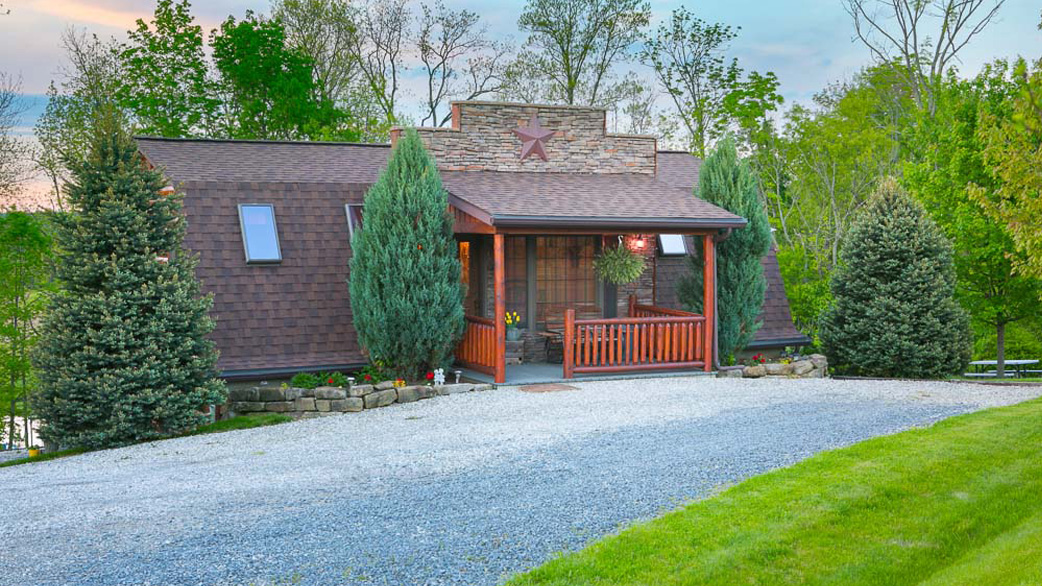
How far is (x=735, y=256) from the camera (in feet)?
48.0

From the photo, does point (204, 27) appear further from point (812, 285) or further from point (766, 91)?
point (812, 285)

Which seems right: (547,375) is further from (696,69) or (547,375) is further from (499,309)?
(696,69)

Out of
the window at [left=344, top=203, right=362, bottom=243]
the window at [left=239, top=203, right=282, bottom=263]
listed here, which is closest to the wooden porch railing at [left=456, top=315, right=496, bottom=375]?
the window at [left=344, top=203, right=362, bottom=243]

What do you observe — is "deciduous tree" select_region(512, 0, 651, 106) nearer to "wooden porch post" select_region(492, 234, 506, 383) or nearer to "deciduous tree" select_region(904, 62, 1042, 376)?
"deciduous tree" select_region(904, 62, 1042, 376)

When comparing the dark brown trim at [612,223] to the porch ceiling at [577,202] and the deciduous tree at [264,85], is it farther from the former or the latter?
the deciduous tree at [264,85]

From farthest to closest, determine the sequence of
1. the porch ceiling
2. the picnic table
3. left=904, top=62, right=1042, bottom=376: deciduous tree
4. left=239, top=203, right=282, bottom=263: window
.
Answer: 1. the picnic table
2. left=904, top=62, right=1042, bottom=376: deciduous tree
3. left=239, top=203, right=282, bottom=263: window
4. the porch ceiling

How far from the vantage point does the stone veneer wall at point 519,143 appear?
47.5 feet

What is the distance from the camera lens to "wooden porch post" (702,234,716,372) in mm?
13719

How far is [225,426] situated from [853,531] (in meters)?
8.50

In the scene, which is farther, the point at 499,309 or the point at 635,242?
the point at 635,242

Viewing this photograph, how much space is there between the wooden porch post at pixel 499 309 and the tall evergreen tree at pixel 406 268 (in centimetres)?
63

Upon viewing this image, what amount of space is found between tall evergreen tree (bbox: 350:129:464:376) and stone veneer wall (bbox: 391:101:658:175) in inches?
64.9

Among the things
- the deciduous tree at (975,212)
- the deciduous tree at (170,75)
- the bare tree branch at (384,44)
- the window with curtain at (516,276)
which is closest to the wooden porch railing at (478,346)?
the window with curtain at (516,276)

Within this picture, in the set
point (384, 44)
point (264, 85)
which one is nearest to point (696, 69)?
point (384, 44)
